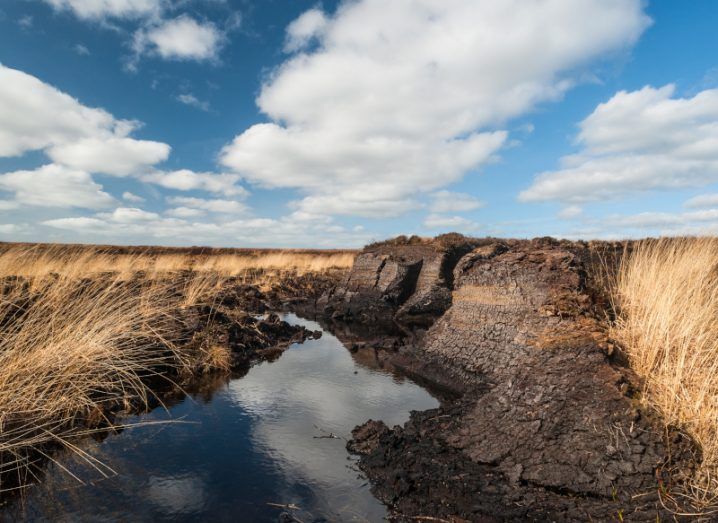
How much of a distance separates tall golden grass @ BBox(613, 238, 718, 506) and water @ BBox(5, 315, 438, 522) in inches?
104

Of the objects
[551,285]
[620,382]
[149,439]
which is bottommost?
[149,439]

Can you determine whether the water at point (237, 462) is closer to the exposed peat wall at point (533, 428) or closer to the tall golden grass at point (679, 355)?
the exposed peat wall at point (533, 428)

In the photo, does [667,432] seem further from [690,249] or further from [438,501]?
[690,249]

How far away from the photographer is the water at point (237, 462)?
335cm

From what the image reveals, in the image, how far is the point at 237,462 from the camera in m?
4.09

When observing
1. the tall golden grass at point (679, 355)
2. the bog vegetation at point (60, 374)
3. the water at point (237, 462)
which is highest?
the tall golden grass at point (679, 355)

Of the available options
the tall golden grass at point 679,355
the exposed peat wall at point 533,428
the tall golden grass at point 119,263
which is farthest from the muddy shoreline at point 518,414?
the tall golden grass at point 119,263

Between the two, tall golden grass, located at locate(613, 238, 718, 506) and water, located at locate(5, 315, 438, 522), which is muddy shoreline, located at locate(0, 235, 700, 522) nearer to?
tall golden grass, located at locate(613, 238, 718, 506)

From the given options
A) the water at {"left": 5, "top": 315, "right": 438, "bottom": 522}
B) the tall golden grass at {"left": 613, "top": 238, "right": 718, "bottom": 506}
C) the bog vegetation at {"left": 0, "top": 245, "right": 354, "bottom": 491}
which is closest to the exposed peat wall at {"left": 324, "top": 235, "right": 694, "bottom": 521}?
the tall golden grass at {"left": 613, "top": 238, "right": 718, "bottom": 506}

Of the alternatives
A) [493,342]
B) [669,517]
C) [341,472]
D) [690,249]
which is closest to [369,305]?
[493,342]

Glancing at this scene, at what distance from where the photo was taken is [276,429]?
486 centimetres

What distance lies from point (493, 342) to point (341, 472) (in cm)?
365

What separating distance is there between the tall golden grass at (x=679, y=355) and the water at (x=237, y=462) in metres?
2.65

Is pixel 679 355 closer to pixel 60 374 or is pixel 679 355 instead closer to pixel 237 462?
pixel 237 462
